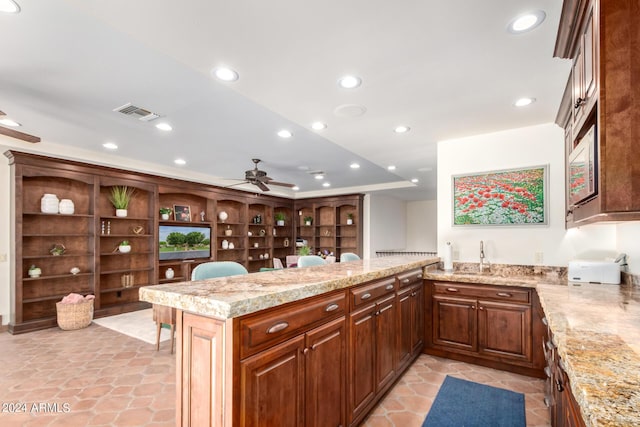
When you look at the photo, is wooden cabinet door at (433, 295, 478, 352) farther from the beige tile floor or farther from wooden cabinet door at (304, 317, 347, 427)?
wooden cabinet door at (304, 317, 347, 427)

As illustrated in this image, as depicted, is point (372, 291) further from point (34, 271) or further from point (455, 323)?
point (34, 271)

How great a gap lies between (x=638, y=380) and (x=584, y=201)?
1.08m

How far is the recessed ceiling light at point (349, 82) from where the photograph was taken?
2.36 metres

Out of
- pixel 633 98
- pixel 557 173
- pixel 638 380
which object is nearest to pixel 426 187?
pixel 557 173

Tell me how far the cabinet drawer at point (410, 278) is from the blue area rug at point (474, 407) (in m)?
0.92

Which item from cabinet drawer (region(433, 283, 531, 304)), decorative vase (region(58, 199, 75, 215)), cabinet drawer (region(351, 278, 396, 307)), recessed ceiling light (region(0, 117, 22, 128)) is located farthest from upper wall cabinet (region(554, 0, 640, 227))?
decorative vase (region(58, 199, 75, 215))

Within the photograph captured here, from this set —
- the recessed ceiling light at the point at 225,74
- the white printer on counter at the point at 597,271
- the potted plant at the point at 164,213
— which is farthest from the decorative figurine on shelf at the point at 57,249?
the white printer on counter at the point at 597,271

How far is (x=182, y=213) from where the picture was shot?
21.3 feet

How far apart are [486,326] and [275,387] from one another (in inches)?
98.4

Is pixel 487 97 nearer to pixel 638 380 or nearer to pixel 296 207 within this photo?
pixel 638 380

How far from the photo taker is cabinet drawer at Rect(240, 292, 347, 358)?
131 centimetres

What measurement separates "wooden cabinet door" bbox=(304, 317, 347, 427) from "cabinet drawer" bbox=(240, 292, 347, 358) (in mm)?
73

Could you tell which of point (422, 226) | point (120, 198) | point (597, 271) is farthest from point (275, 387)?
point (422, 226)

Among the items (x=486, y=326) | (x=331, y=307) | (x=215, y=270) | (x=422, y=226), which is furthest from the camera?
(x=422, y=226)
